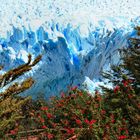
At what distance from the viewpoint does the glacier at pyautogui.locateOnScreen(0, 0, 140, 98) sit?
68.4m

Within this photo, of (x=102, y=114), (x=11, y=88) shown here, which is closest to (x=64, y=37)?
(x=102, y=114)

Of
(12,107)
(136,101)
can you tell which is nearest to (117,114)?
(136,101)

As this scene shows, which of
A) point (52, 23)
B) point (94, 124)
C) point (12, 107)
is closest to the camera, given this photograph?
point (12, 107)

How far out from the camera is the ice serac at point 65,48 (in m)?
67.6

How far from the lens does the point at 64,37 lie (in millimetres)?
68000

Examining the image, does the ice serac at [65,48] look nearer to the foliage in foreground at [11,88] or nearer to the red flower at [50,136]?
the red flower at [50,136]

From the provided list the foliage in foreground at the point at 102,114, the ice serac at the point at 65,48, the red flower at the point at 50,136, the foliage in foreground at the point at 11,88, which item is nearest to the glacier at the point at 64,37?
the ice serac at the point at 65,48

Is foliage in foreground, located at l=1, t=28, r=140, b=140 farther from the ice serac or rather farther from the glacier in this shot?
the glacier

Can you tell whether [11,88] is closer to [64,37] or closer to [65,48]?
[64,37]

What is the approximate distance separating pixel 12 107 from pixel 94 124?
3577mm

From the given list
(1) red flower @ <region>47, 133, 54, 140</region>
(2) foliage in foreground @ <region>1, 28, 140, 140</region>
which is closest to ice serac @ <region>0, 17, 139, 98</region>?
(2) foliage in foreground @ <region>1, 28, 140, 140</region>

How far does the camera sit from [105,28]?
69.7 m

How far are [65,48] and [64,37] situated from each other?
605 cm

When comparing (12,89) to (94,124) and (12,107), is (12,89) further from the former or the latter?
(94,124)
